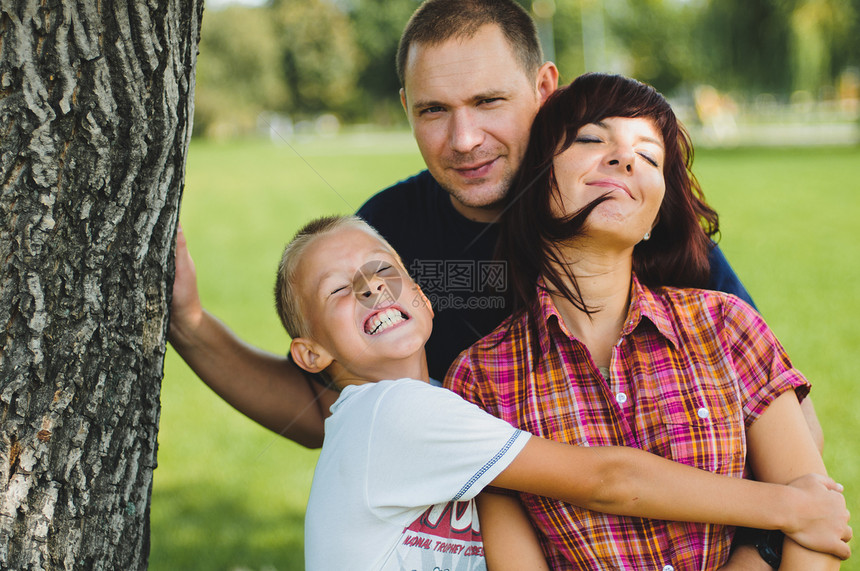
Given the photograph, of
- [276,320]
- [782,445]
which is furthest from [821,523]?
[276,320]

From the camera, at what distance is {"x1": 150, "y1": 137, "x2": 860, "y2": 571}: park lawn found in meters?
3.74

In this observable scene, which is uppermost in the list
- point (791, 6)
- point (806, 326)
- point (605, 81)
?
point (791, 6)

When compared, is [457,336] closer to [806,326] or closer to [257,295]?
[806,326]

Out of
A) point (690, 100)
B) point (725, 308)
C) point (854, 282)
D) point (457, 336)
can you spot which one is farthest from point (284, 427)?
point (690, 100)

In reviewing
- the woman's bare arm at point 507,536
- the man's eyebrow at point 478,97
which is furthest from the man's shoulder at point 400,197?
the woman's bare arm at point 507,536

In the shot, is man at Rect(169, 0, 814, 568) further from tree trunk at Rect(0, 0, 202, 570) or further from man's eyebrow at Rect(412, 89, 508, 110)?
tree trunk at Rect(0, 0, 202, 570)

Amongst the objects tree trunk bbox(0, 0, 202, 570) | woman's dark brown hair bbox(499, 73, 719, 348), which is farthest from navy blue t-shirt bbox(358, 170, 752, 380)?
tree trunk bbox(0, 0, 202, 570)

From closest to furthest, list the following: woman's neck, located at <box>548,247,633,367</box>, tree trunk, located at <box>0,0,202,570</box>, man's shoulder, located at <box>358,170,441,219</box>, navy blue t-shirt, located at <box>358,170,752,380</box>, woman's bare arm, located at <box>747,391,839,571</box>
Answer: tree trunk, located at <box>0,0,202,570</box> → woman's bare arm, located at <box>747,391,839,571</box> → woman's neck, located at <box>548,247,633,367</box> → navy blue t-shirt, located at <box>358,170,752,380</box> → man's shoulder, located at <box>358,170,441,219</box>

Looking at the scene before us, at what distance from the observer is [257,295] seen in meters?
8.51

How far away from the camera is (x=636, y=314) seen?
75.1 inches

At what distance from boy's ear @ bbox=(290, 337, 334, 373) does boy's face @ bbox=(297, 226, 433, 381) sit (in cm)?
2

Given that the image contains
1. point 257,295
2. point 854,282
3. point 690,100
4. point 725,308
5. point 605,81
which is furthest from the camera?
point 690,100

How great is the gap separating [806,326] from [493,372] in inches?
215

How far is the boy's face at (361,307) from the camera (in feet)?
6.23
